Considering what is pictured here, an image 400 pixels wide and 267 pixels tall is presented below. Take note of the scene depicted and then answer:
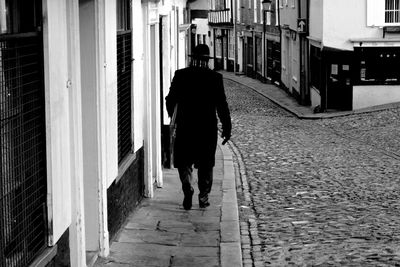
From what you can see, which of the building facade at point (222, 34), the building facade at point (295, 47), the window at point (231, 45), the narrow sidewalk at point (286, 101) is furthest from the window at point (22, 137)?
the window at point (231, 45)

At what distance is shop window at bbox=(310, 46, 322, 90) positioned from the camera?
2961cm

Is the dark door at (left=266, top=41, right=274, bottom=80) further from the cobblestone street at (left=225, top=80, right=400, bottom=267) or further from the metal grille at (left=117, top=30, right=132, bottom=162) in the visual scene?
the metal grille at (left=117, top=30, right=132, bottom=162)

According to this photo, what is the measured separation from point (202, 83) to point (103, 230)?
3042mm

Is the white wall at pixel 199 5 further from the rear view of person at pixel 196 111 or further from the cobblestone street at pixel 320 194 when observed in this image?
the rear view of person at pixel 196 111

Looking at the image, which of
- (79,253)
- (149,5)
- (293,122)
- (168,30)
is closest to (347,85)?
(293,122)

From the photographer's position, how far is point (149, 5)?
36.0 feet

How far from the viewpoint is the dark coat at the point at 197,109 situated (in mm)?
10062

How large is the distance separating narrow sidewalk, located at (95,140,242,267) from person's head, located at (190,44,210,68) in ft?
5.66

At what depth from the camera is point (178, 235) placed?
352 inches

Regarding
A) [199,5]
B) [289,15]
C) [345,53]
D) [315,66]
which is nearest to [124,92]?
[199,5]

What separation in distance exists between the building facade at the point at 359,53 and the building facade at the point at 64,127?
61.1ft

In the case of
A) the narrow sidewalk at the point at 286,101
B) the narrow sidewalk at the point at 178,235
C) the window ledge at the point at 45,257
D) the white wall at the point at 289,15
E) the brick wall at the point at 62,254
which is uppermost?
the white wall at the point at 289,15

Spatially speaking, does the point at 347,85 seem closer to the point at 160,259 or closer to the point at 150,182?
the point at 150,182

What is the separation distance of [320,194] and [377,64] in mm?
16506
